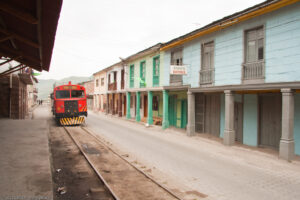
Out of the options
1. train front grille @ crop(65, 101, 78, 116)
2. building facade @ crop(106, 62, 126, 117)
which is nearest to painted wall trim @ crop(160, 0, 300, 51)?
train front grille @ crop(65, 101, 78, 116)

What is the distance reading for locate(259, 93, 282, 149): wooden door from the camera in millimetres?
10398

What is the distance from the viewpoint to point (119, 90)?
25766 mm

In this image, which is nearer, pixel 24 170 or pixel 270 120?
pixel 24 170

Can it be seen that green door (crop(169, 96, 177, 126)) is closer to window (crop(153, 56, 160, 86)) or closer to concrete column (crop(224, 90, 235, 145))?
window (crop(153, 56, 160, 86))

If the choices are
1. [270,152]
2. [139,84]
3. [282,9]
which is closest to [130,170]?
[270,152]

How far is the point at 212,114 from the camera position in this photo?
14.1 metres

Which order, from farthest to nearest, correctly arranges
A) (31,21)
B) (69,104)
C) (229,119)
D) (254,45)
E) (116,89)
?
(116,89)
(69,104)
(229,119)
(254,45)
(31,21)

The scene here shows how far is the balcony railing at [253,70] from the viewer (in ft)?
31.7

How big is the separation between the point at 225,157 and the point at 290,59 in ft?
15.1

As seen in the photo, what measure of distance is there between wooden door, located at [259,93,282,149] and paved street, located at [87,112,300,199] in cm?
118

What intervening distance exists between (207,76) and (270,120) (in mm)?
3934

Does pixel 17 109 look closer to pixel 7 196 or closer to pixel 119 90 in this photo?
pixel 119 90

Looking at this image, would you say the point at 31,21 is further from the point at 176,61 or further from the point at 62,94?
the point at 62,94

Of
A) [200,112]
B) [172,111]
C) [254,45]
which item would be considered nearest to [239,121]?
[200,112]
